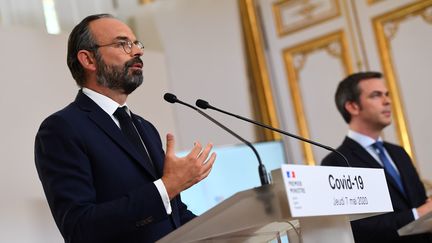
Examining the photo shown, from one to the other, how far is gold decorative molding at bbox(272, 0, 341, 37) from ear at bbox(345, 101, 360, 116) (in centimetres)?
135

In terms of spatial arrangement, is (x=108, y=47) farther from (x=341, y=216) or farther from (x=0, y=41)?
(x=0, y=41)

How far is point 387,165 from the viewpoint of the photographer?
386cm

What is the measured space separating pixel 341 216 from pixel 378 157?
1.99 m

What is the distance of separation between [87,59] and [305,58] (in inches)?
125

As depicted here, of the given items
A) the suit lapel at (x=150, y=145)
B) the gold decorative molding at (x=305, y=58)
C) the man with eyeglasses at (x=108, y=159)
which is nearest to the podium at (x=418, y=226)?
the man with eyeglasses at (x=108, y=159)

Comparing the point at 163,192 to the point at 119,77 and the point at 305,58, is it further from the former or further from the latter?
the point at 305,58

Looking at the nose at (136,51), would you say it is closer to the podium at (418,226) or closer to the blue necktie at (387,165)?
the podium at (418,226)

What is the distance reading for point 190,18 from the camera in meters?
5.64

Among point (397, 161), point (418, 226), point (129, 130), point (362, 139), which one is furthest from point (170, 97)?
point (397, 161)

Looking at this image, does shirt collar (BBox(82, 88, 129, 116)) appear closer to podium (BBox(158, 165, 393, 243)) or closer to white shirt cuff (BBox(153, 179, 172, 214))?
white shirt cuff (BBox(153, 179, 172, 214))

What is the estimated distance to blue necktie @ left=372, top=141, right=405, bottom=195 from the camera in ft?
12.4

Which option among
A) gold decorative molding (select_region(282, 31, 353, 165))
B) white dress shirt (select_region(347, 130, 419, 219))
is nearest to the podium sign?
white dress shirt (select_region(347, 130, 419, 219))

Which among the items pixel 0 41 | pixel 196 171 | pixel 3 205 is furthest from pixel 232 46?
pixel 196 171

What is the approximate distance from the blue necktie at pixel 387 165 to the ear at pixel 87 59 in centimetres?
191
